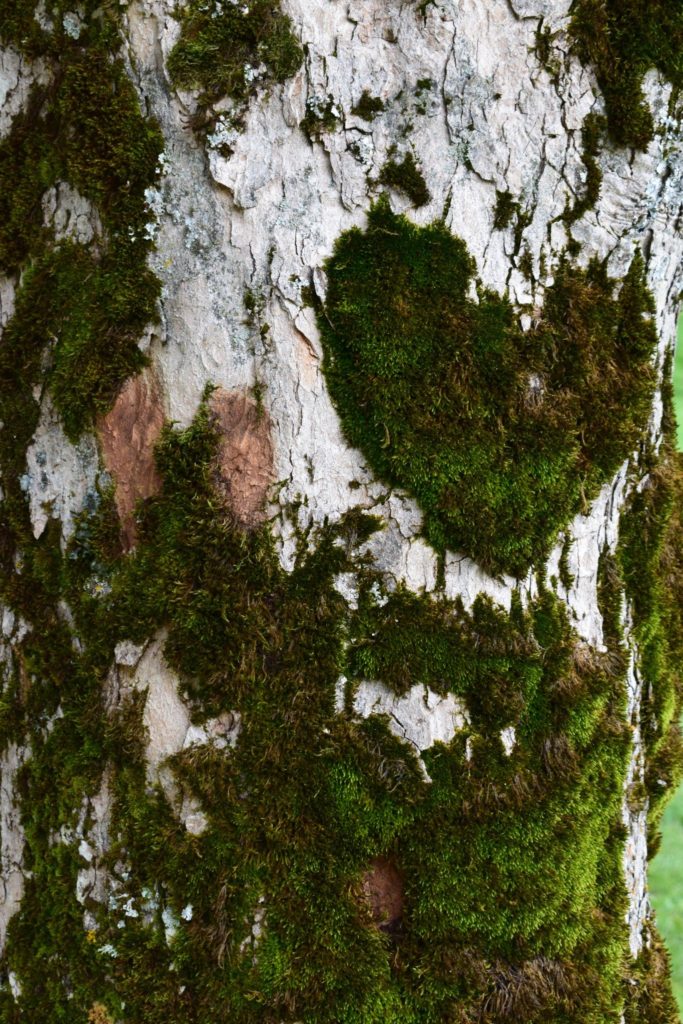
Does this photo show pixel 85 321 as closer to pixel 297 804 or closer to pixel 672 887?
pixel 297 804

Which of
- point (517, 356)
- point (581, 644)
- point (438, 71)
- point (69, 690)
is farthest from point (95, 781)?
point (438, 71)

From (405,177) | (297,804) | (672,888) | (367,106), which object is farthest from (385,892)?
(672,888)

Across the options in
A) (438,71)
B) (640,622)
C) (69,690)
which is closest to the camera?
(438,71)

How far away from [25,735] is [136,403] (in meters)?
0.78

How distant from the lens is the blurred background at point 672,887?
466 centimetres

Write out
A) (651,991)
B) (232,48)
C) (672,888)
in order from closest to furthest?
(232,48)
(651,991)
(672,888)

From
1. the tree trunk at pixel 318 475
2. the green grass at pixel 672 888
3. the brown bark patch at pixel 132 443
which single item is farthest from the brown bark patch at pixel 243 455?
the green grass at pixel 672 888

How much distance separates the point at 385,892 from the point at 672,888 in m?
3.98

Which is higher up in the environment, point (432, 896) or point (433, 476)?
point (433, 476)

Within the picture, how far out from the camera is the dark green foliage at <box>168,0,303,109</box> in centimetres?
168

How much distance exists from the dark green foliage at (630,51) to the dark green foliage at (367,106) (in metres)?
0.43

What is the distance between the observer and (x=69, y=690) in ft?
6.05

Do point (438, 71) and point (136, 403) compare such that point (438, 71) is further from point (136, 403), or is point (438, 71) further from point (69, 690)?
point (69, 690)

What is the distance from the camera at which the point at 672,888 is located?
5.04m
